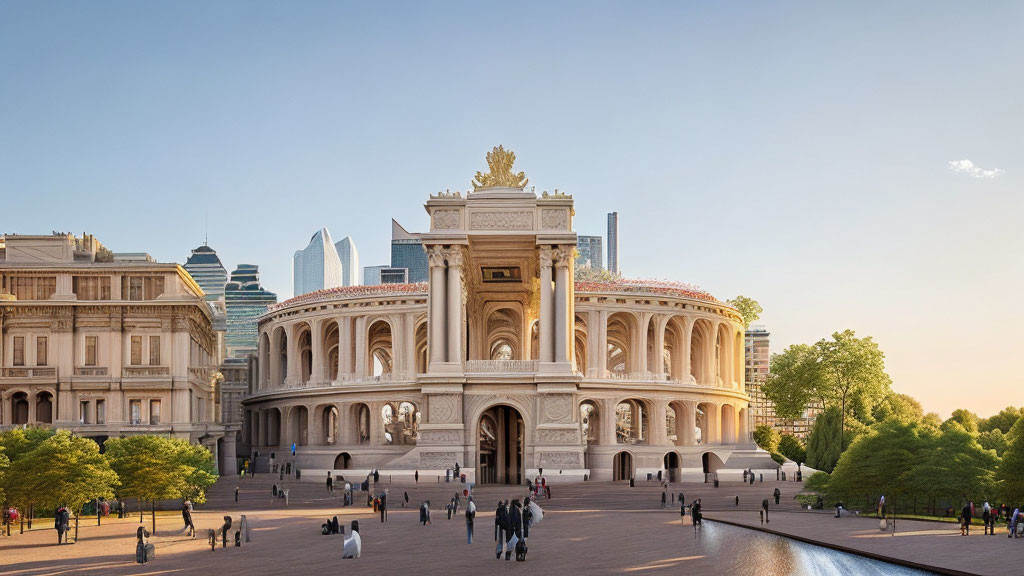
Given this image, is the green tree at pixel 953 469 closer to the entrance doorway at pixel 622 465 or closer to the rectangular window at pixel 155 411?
the entrance doorway at pixel 622 465

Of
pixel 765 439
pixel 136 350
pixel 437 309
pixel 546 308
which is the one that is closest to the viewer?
pixel 546 308

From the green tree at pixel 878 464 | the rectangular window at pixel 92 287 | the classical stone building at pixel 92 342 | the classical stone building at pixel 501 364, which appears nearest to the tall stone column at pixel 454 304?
the classical stone building at pixel 501 364

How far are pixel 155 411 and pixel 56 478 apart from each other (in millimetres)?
27865

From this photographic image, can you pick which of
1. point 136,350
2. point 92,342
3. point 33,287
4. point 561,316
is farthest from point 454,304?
point 33,287

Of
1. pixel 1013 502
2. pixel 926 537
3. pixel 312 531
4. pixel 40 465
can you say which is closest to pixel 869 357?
pixel 1013 502

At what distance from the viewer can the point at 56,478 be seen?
147 ft

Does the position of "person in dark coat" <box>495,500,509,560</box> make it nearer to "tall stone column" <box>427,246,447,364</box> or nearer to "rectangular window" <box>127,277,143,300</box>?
"tall stone column" <box>427,246,447,364</box>

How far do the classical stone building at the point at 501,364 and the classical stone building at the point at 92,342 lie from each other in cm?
1432

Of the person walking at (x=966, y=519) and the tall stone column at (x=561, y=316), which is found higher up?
the tall stone column at (x=561, y=316)

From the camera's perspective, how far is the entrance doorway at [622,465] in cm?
9050

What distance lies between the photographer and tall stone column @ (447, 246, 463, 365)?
7000 centimetres

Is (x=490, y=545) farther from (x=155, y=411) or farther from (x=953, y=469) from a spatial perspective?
(x=155, y=411)

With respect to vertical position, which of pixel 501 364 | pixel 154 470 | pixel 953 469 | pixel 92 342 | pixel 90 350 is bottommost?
pixel 953 469

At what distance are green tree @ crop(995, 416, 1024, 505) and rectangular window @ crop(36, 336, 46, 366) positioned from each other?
191ft
